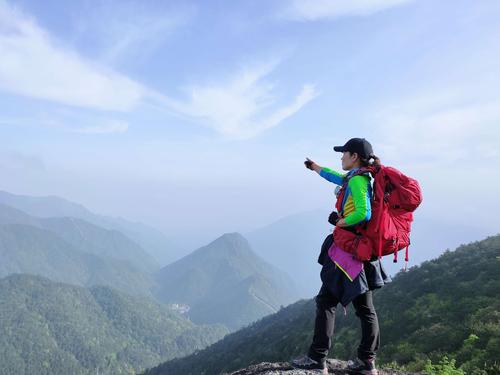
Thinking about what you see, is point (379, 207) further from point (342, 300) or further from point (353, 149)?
point (342, 300)

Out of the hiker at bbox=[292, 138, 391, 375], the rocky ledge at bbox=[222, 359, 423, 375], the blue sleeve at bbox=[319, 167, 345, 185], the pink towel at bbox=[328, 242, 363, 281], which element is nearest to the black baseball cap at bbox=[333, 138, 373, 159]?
the hiker at bbox=[292, 138, 391, 375]

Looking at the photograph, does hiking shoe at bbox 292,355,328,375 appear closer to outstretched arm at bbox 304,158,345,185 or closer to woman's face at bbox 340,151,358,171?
outstretched arm at bbox 304,158,345,185

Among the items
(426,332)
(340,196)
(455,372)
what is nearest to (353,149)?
(340,196)

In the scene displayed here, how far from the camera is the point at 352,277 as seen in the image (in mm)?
6504

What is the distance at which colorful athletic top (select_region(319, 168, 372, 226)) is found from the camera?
20.6 feet

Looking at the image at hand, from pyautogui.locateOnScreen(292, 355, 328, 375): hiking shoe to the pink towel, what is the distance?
1.81m

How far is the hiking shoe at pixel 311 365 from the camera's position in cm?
706

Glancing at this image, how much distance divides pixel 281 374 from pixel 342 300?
6.07 feet

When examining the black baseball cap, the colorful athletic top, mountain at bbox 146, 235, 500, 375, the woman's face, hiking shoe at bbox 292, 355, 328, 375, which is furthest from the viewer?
mountain at bbox 146, 235, 500, 375

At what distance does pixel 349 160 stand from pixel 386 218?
49.2 inches

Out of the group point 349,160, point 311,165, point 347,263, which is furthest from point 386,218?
point 311,165

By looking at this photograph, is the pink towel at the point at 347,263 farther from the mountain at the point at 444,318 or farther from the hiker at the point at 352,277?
the mountain at the point at 444,318

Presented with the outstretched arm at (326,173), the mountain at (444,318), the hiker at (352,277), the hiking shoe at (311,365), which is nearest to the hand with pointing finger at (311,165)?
the outstretched arm at (326,173)

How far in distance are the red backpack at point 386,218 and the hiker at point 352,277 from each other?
14 cm
